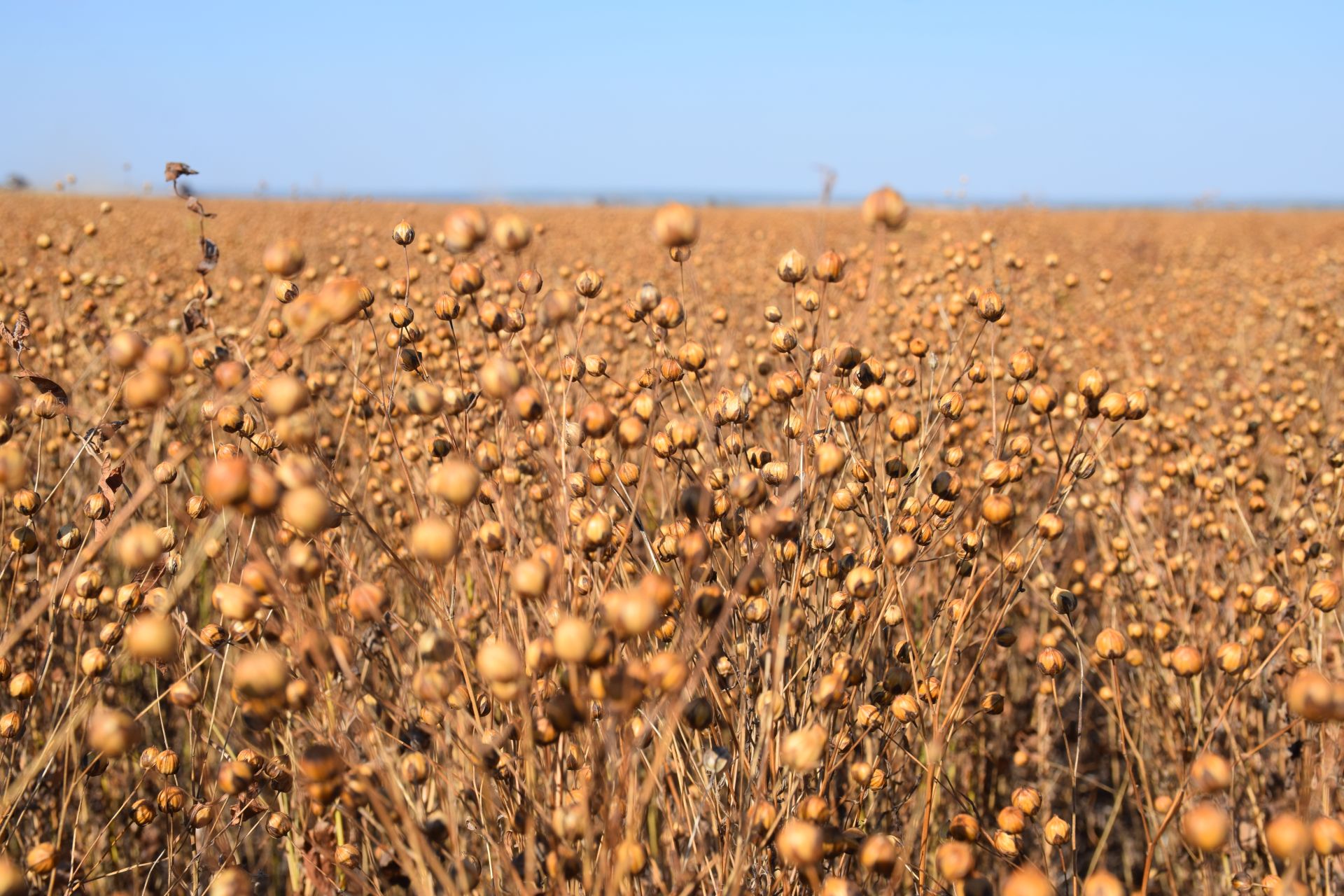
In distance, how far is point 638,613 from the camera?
33.2 inches

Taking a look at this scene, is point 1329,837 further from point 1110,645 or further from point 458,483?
point 458,483

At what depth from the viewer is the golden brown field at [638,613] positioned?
0.98 m

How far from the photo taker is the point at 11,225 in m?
10.9

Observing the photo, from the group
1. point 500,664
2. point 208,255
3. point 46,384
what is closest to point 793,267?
point 500,664

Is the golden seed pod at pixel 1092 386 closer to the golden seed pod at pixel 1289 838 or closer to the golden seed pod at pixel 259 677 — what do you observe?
the golden seed pod at pixel 1289 838

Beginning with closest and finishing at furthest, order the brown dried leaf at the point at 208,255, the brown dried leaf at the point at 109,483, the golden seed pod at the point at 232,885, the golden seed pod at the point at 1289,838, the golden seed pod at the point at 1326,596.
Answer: the golden seed pod at the point at 1289,838 < the golden seed pod at the point at 232,885 < the golden seed pod at the point at 1326,596 < the brown dried leaf at the point at 109,483 < the brown dried leaf at the point at 208,255

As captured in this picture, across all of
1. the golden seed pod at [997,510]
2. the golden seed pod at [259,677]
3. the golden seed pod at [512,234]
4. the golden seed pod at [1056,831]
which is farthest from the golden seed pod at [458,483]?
the golden seed pod at [1056,831]

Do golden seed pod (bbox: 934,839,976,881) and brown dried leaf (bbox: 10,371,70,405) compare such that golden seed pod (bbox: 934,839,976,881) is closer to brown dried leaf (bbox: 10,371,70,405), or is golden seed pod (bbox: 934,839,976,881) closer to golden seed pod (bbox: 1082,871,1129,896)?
golden seed pod (bbox: 1082,871,1129,896)

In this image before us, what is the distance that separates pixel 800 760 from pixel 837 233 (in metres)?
14.7

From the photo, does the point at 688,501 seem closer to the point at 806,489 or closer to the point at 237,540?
the point at 806,489

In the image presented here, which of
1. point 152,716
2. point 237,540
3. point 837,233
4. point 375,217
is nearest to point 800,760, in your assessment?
point 237,540

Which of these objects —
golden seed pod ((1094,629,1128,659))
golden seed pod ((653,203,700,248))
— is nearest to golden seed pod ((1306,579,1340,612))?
golden seed pod ((1094,629,1128,659))

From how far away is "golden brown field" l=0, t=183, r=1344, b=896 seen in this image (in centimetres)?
98

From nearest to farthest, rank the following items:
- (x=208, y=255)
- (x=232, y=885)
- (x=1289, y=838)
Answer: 1. (x=1289, y=838)
2. (x=232, y=885)
3. (x=208, y=255)
